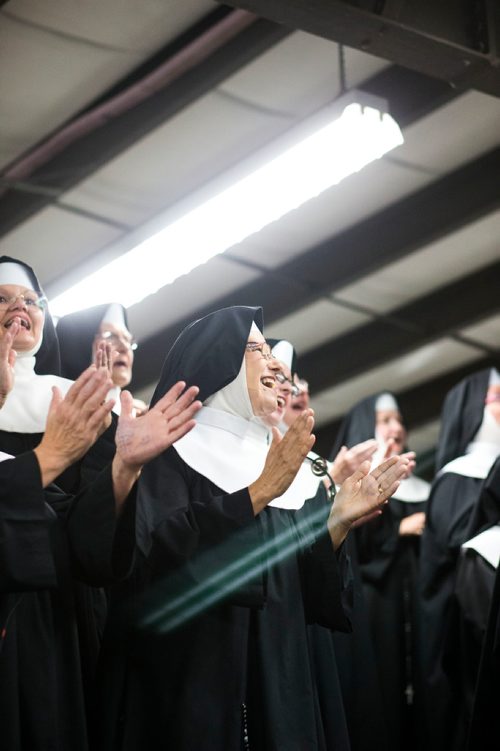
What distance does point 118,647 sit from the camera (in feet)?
11.5

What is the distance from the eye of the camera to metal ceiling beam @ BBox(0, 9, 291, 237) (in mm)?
5520

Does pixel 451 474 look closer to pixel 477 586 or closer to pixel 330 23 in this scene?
pixel 477 586

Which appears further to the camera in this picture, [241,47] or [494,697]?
[241,47]

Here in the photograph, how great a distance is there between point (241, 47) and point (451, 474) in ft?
6.94

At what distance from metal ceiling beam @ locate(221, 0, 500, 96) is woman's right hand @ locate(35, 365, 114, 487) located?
1895mm

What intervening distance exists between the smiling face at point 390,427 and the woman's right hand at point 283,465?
9.69 ft

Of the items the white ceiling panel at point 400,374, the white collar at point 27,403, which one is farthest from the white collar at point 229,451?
the white ceiling panel at point 400,374

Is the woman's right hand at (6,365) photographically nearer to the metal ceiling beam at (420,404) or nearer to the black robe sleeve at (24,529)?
the black robe sleeve at (24,529)

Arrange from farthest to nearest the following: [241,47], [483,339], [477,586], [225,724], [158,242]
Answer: [483,339] → [158,242] → [241,47] → [477,586] → [225,724]

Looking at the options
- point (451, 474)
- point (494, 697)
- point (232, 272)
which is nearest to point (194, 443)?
point (494, 697)

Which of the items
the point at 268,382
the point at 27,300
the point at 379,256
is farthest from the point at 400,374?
the point at 27,300

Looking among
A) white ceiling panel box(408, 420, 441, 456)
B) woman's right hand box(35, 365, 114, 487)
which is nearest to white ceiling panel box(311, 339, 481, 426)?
white ceiling panel box(408, 420, 441, 456)

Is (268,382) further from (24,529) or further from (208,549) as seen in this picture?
(24,529)

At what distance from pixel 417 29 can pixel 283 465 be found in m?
2.05
